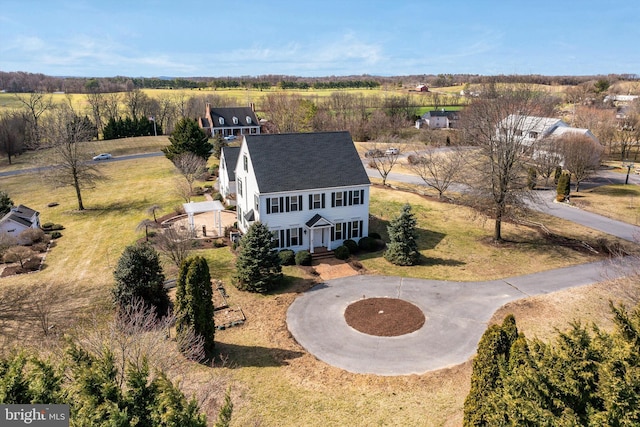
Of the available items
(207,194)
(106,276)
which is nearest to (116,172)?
(207,194)

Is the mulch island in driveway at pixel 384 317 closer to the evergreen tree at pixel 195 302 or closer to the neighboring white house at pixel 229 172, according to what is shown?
the evergreen tree at pixel 195 302

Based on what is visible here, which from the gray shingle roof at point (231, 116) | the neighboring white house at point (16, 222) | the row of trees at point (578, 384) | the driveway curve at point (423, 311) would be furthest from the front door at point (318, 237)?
the gray shingle roof at point (231, 116)

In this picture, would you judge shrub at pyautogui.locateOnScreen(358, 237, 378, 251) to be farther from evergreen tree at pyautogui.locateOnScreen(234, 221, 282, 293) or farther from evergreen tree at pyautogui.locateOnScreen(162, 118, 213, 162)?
evergreen tree at pyautogui.locateOnScreen(162, 118, 213, 162)

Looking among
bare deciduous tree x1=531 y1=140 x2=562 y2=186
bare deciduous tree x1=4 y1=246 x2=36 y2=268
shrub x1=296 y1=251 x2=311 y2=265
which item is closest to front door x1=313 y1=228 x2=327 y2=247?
shrub x1=296 y1=251 x2=311 y2=265

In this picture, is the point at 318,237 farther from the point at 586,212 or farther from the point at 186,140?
the point at 586,212

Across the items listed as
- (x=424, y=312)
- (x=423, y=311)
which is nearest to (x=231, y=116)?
(x=423, y=311)

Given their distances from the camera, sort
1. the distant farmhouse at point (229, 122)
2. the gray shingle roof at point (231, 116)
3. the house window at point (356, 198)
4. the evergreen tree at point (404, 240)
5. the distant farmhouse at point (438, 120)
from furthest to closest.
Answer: the distant farmhouse at point (438, 120)
the gray shingle roof at point (231, 116)
the distant farmhouse at point (229, 122)
the house window at point (356, 198)
the evergreen tree at point (404, 240)
